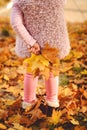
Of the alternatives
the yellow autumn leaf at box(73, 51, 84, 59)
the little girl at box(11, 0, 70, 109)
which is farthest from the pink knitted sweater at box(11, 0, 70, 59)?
the yellow autumn leaf at box(73, 51, 84, 59)

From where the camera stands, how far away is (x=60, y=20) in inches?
126

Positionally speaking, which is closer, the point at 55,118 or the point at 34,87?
the point at 55,118

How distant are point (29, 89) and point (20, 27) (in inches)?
26.0

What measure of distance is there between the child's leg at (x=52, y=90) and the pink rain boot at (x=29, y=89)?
0.12 metres

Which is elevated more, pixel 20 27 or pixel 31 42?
pixel 20 27

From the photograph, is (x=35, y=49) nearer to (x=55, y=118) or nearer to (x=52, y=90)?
(x=52, y=90)

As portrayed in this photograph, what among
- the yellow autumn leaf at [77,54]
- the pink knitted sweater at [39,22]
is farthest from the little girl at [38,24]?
the yellow autumn leaf at [77,54]

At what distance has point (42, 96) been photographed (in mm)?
3807

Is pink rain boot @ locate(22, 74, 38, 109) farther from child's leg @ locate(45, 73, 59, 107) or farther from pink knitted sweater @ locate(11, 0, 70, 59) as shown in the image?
pink knitted sweater @ locate(11, 0, 70, 59)

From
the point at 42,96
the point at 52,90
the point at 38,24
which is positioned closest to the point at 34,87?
the point at 52,90

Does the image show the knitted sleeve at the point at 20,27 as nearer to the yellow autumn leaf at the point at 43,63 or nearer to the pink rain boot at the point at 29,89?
the yellow autumn leaf at the point at 43,63

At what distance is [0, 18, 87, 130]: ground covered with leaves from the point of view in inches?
135

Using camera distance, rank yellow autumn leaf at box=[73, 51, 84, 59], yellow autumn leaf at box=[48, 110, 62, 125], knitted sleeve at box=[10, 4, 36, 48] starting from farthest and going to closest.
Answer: yellow autumn leaf at box=[73, 51, 84, 59], yellow autumn leaf at box=[48, 110, 62, 125], knitted sleeve at box=[10, 4, 36, 48]

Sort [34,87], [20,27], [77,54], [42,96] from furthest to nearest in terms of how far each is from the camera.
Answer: [77,54], [42,96], [34,87], [20,27]
